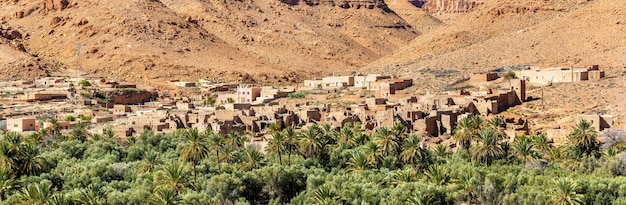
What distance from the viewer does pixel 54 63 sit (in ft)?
301

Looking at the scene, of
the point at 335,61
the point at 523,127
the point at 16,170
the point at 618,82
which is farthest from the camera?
the point at 335,61

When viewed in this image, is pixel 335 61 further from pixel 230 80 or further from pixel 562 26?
pixel 562 26

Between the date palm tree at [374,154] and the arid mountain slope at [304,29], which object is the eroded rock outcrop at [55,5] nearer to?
the arid mountain slope at [304,29]

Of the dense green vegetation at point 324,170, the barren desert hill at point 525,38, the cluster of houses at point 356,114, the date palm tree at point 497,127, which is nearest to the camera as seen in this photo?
the dense green vegetation at point 324,170

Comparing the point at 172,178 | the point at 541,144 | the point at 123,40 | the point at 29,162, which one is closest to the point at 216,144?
the point at 172,178

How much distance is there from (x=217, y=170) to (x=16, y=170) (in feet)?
25.9

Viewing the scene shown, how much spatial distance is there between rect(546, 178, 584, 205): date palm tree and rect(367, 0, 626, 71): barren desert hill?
36689mm

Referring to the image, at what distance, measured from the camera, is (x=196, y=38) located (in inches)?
4053

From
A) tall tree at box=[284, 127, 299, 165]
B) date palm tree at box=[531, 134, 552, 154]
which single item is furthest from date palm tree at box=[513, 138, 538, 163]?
tall tree at box=[284, 127, 299, 165]

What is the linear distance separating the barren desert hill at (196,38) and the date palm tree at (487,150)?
170 ft

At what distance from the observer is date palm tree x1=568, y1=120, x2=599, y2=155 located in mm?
38188

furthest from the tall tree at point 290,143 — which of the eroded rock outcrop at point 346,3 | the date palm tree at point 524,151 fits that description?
the eroded rock outcrop at point 346,3

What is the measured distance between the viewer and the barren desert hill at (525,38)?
73.5 m

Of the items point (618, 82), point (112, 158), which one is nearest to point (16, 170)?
point (112, 158)
